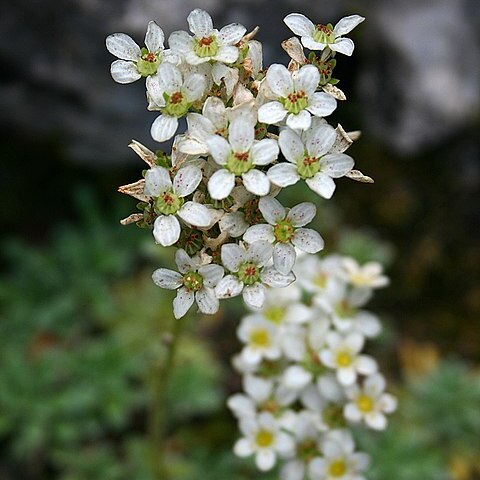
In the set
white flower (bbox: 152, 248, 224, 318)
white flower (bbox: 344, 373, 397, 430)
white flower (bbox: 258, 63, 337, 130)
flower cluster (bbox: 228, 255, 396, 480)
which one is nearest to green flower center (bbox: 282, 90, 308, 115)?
white flower (bbox: 258, 63, 337, 130)

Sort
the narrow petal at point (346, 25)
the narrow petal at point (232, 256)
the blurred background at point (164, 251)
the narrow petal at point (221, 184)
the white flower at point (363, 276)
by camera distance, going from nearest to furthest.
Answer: the narrow petal at point (221, 184)
the narrow petal at point (232, 256)
the narrow petal at point (346, 25)
the white flower at point (363, 276)
the blurred background at point (164, 251)

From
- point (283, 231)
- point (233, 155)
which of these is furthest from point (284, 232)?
point (233, 155)

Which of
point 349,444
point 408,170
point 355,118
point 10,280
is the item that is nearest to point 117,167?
point 10,280

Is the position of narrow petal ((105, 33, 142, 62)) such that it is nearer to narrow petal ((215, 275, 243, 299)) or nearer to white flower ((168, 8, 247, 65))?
white flower ((168, 8, 247, 65))

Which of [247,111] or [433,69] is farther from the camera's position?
[433,69]

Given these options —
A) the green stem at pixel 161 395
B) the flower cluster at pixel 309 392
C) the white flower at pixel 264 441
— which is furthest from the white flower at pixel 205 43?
the white flower at pixel 264 441

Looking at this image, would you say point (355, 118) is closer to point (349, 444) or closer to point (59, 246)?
point (59, 246)

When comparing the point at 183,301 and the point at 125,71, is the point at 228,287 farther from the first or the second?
the point at 125,71

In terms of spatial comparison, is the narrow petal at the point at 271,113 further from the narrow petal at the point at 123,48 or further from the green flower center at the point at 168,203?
the narrow petal at the point at 123,48
